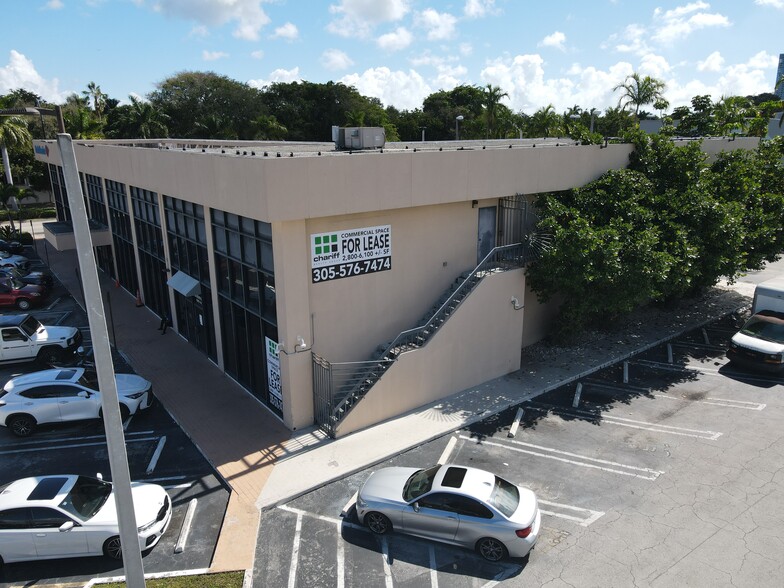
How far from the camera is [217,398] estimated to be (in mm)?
15906

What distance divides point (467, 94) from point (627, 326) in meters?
69.0

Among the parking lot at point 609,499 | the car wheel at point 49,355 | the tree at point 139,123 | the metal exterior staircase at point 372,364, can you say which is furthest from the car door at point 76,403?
the tree at point 139,123

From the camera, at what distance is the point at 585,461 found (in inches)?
516

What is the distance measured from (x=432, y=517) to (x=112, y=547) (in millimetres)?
5634

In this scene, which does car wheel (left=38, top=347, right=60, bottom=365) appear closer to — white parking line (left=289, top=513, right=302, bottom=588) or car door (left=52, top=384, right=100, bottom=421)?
car door (left=52, top=384, right=100, bottom=421)

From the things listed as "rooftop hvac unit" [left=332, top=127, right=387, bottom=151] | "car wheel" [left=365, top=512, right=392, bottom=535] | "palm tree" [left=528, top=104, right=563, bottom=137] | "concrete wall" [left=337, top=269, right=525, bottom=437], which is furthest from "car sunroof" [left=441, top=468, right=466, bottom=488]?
"palm tree" [left=528, top=104, right=563, bottom=137]

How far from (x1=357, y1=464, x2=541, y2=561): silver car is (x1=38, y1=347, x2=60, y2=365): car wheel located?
13.1 m

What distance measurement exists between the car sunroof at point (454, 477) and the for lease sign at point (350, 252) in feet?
18.5

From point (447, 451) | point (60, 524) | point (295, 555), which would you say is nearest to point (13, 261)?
point (60, 524)

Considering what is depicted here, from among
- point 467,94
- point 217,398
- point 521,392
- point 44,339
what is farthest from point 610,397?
point 467,94

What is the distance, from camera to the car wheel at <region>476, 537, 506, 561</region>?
32.3 ft

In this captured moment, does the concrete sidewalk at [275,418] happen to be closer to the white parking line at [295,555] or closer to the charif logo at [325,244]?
the white parking line at [295,555]

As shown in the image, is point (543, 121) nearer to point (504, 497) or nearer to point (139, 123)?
point (139, 123)

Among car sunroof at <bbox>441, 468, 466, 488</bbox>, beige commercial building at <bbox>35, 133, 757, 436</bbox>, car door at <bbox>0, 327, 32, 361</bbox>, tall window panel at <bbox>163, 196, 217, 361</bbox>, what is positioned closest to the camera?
car sunroof at <bbox>441, 468, 466, 488</bbox>
